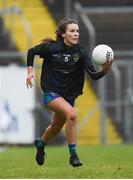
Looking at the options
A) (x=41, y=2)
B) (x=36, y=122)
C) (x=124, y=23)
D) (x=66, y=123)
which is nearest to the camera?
(x=66, y=123)

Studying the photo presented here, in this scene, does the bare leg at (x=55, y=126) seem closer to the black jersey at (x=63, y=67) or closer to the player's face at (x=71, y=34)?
the black jersey at (x=63, y=67)

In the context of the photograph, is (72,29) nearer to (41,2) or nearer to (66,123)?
(66,123)

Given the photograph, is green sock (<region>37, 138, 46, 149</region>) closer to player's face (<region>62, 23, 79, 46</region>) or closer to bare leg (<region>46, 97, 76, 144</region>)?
bare leg (<region>46, 97, 76, 144</region>)

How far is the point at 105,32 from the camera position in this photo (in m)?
27.3

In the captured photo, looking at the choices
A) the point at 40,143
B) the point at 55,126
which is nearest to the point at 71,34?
the point at 55,126

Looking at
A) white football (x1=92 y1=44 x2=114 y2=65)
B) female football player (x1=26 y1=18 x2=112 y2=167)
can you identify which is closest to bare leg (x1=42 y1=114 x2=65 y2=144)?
female football player (x1=26 y1=18 x2=112 y2=167)

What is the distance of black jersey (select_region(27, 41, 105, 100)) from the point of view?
10.9 metres

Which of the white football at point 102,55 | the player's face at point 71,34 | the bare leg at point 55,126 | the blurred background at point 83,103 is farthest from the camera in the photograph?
the blurred background at point 83,103

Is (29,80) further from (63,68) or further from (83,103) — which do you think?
(83,103)

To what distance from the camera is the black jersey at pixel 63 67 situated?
35.8 feet

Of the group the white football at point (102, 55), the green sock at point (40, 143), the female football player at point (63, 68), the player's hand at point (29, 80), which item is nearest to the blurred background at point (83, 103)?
the green sock at point (40, 143)

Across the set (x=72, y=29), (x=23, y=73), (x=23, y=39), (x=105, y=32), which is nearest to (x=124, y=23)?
(x=105, y=32)

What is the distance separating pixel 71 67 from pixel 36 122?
12.3m

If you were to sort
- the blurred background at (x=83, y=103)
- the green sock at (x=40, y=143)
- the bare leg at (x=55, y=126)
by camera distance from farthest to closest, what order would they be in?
the blurred background at (x=83, y=103), the green sock at (x=40, y=143), the bare leg at (x=55, y=126)
